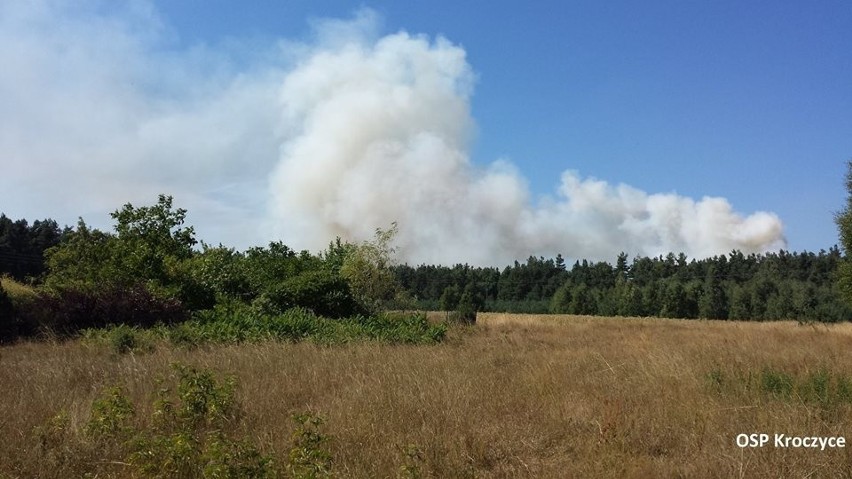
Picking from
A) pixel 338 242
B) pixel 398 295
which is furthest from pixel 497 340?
pixel 338 242

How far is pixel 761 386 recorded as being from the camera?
702cm

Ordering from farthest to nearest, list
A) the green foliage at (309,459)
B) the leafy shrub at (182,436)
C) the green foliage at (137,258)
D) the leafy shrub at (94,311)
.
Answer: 1. the green foliage at (137,258)
2. the leafy shrub at (94,311)
3. the leafy shrub at (182,436)
4. the green foliage at (309,459)

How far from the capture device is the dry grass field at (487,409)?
4547 mm

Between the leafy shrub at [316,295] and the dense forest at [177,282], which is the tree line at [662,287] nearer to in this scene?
the dense forest at [177,282]

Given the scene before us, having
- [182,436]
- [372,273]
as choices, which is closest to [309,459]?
[182,436]

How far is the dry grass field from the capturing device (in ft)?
14.9

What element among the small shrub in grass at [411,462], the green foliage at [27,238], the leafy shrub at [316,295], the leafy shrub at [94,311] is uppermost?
the green foliage at [27,238]

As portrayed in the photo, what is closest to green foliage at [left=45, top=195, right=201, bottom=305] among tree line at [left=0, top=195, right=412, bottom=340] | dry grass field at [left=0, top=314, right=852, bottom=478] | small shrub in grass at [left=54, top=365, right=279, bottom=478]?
tree line at [left=0, top=195, right=412, bottom=340]

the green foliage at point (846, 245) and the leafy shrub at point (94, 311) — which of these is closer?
the leafy shrub at point (94, 311)

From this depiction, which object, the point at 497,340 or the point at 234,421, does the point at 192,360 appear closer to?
the point at 234,421

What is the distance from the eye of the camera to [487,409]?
620cm

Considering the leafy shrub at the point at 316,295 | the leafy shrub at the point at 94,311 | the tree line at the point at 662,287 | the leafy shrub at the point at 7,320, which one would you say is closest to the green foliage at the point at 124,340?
the leafy shrub at the point at 94,311

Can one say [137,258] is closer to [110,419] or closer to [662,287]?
[110,419]

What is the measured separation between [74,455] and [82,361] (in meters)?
5.29
